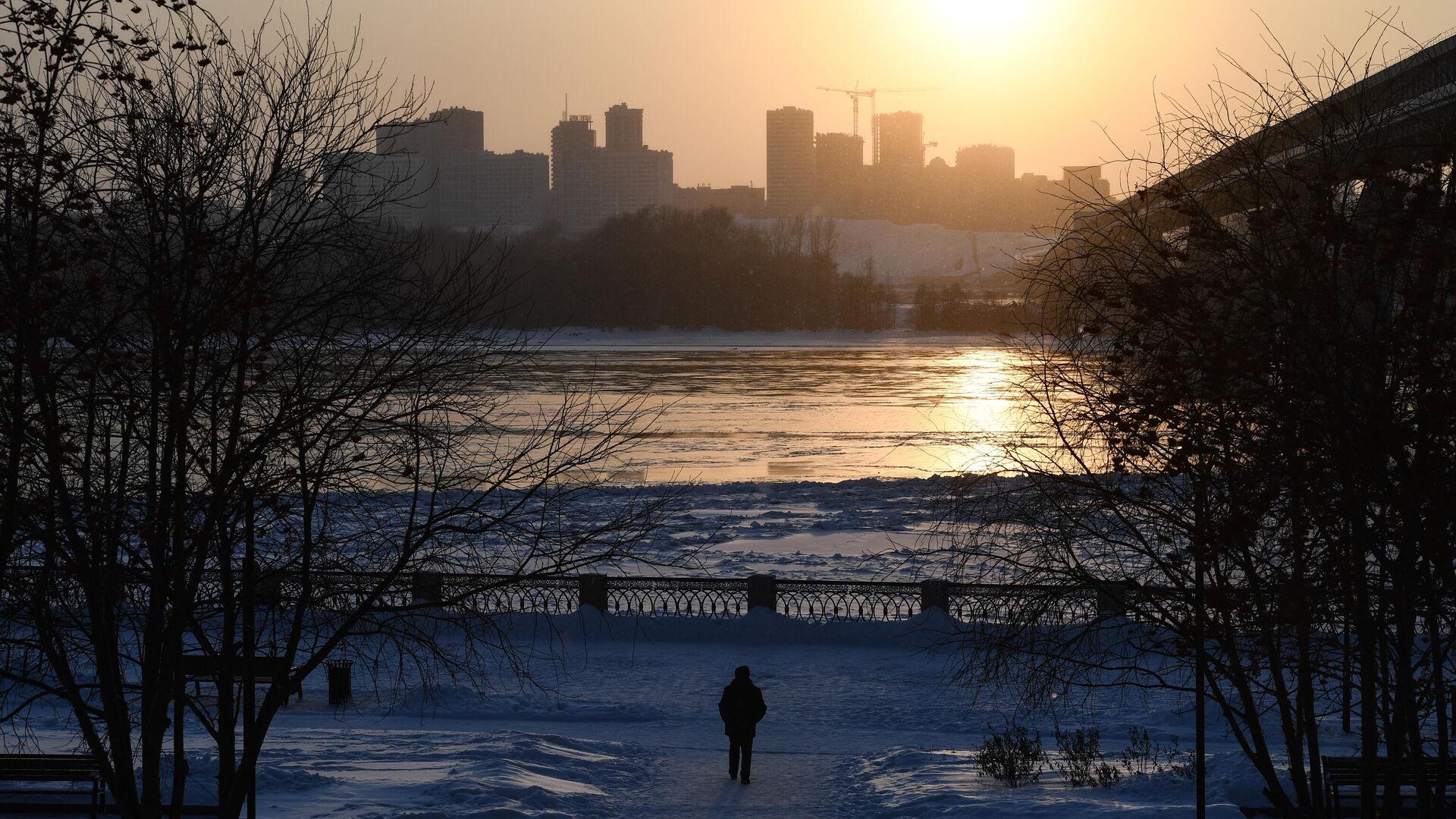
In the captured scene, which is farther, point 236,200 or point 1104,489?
point 236,200

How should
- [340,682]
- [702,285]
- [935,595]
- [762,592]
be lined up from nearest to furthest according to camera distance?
[340,682], [935,595], [762,592], [702,285]

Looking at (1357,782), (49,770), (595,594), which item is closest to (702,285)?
(595,594)

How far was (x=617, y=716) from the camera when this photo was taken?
13.5 meters

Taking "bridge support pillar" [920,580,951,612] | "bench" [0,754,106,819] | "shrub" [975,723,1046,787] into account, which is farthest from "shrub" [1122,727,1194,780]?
"bench" [0,754,106,819]

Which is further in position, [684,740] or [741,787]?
[684,740]

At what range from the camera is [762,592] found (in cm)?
1703

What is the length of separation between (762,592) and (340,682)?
18.5 ft

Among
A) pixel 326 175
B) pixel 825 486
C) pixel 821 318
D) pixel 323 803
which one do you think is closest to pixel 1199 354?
pixel 326 175

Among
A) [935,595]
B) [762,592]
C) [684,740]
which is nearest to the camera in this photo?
[684,740]

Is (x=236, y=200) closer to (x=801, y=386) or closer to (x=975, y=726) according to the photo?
(x=975, y=726)

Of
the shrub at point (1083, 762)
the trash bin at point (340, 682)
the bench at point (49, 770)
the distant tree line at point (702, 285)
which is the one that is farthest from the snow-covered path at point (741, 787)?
the distant tree line at point (702, 285)

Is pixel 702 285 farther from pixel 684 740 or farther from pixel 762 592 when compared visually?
pixel 684 740

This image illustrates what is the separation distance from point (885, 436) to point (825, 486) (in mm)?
10240

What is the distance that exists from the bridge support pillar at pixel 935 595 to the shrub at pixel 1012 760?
15.2 feet
